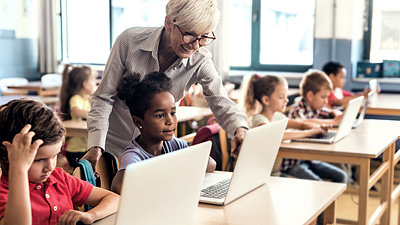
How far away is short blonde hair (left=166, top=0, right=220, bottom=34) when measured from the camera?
1.56 m

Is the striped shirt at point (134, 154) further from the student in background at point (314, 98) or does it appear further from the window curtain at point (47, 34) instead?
the student in background at point (314, 98)

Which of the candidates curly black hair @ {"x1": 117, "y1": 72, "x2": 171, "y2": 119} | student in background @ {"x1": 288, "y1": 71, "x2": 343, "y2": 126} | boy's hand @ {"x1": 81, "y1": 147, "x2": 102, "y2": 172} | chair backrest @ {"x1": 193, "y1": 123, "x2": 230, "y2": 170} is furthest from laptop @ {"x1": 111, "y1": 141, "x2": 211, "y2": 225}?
student in background @ {"x1": 288, "y1": 71, "x2": 343, "y2": 126}

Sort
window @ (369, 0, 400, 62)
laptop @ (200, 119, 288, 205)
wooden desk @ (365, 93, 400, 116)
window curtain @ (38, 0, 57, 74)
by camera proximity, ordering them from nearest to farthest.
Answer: laptop @ (200, 119, 288, 205)
window curtain @ (38, 0, 57, 74)
wooden desk @ (365, 93, 400, 116)
window @ (369, 0, 400, 62)

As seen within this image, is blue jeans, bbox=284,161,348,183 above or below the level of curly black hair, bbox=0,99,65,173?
below

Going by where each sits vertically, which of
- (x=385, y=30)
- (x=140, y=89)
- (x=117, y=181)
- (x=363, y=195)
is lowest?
(x=363, y=195)

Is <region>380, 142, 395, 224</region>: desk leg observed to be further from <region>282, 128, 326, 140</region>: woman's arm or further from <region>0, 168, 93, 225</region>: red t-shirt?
<region>0, 168, 93, 225</region>: red t-shirt

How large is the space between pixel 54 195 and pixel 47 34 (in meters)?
1.63

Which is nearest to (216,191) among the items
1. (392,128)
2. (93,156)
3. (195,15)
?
(93,156)

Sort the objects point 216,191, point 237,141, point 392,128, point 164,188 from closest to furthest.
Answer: point 164,188 < point 216,191 < point 237,141 < point 392,128

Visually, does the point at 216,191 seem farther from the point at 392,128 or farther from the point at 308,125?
the point at 392,128

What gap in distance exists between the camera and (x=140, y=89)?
1649mm

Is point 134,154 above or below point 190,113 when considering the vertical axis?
above

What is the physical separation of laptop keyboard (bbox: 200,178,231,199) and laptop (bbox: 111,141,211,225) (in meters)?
0.31

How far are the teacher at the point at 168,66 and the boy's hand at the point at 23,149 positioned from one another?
0.51 metres
